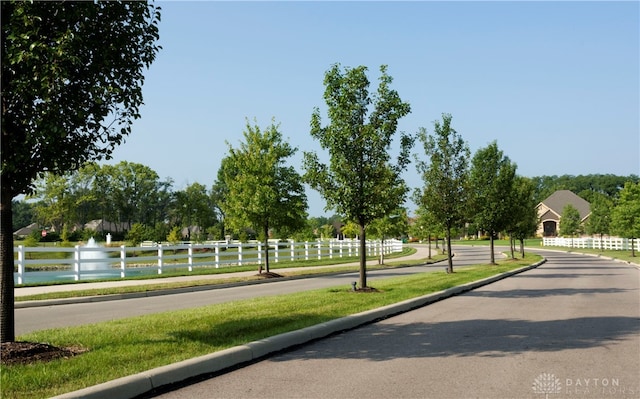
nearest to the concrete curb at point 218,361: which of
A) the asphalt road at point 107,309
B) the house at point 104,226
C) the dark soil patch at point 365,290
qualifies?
the dark soil patch at point 365,290

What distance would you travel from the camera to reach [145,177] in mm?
108562

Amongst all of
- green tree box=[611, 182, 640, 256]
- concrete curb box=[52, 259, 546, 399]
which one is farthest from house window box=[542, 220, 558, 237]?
concrete curb box=[52, 259, 546, 399]

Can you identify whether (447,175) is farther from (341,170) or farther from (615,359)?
(615,359)

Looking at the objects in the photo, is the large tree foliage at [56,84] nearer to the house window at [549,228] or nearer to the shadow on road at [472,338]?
the shadow on road at [472,338]

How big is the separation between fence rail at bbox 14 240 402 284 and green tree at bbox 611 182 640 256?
20.3 metres

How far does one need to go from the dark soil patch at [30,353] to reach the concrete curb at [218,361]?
5.41 feet

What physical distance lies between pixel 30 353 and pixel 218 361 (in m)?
2.38

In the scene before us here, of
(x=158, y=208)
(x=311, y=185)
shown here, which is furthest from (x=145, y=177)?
(x=311, y=185)

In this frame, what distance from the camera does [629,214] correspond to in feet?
159

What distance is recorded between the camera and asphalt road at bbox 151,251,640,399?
644cm

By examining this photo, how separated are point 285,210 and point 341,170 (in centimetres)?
994

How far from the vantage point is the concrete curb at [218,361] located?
6.07m

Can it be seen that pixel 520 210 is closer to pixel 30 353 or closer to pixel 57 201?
pixel 30 353

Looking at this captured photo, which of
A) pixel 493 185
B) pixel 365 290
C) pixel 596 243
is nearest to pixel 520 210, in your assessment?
pixel 493 185
